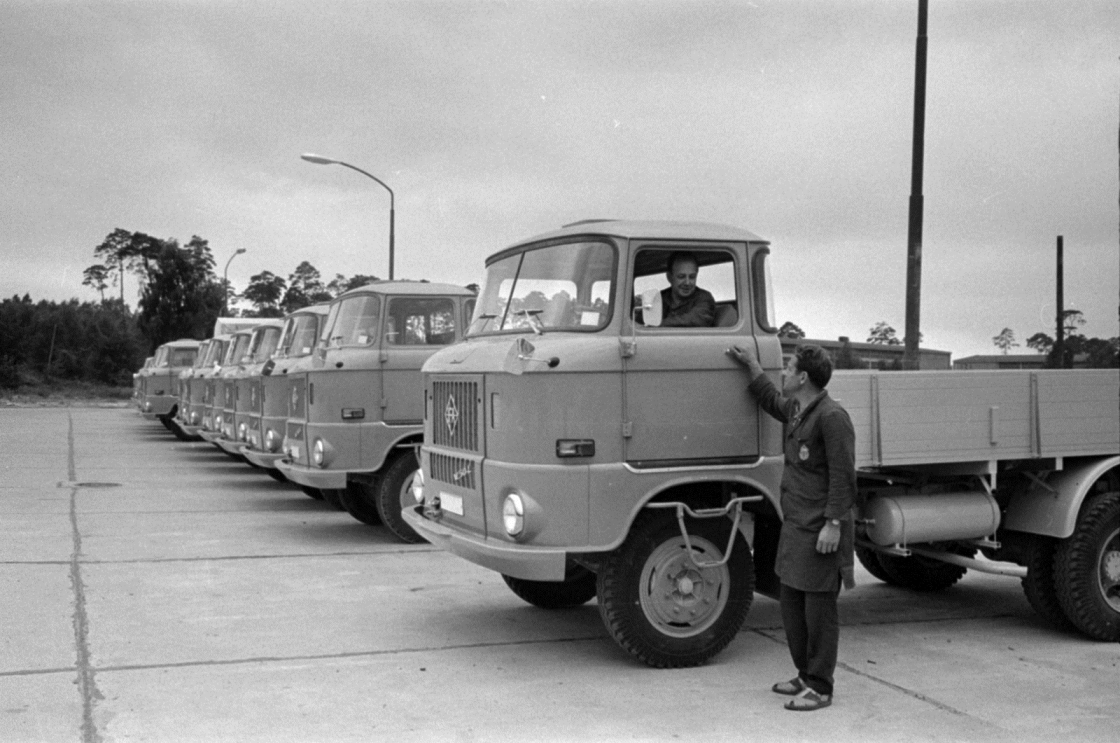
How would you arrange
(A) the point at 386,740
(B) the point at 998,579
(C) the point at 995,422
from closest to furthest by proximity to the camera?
(A) the point at 386,740, (C) the point at 995,422, (B) the point at 998,579

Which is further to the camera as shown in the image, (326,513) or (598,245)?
(326,513)

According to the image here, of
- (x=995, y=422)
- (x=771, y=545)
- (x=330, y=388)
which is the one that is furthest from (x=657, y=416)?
(x=330, y=388)

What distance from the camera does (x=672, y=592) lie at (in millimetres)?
6695

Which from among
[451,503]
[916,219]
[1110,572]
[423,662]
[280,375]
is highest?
[916,219]

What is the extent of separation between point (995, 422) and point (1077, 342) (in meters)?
15.8

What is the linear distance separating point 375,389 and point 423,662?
5276 mm

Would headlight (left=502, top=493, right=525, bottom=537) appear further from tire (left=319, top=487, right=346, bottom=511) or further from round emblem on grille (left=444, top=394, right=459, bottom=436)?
tire (left=319, top=487, right=346, bottom=511)

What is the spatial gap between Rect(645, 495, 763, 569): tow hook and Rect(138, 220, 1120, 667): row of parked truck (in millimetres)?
17

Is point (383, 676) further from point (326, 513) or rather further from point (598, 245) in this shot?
point (326, 513)

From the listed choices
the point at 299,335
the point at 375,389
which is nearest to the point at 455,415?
the point at 375,389

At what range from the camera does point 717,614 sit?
268 inches

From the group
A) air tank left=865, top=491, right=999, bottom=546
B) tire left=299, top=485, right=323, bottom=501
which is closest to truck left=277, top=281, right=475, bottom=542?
tire left=299, top=485, right=323, bottom=501

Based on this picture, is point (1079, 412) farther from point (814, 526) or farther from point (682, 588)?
point (682, 588)

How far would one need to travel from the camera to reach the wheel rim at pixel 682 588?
666 cm
